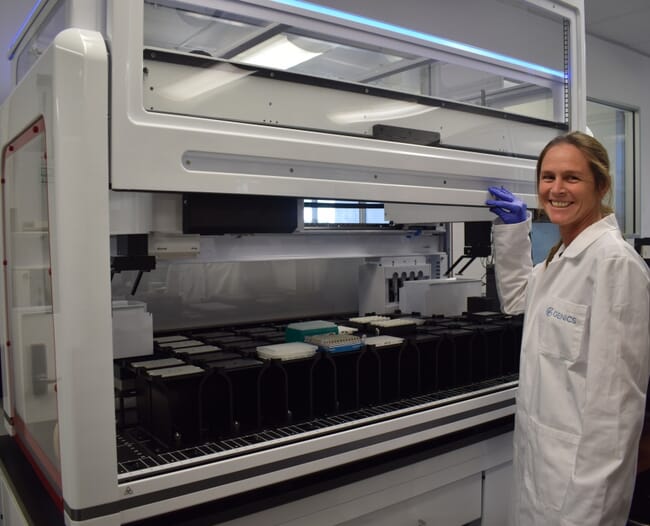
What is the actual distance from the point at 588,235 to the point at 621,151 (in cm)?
408

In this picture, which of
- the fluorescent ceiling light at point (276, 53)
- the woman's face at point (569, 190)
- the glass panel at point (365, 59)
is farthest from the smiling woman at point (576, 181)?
the fluorescent ceiling light at point (276, 53)

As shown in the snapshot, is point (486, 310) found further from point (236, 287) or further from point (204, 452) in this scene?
point (204, 452)

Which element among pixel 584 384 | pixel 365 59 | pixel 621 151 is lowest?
pixel 584 384

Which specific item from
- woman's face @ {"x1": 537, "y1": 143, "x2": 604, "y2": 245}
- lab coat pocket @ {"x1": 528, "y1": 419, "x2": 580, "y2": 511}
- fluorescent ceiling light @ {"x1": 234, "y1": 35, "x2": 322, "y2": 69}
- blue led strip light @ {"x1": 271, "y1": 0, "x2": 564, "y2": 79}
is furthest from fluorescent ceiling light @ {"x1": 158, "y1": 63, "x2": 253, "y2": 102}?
lab coat pocket @ {"x1": 528, "y1": 419, "x2": 580, "y2": 511}

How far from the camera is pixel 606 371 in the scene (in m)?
1.31

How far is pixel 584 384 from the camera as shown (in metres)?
1.38

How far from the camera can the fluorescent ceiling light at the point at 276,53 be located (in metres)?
1.67

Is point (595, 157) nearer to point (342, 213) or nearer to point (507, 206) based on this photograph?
point (507, 206)

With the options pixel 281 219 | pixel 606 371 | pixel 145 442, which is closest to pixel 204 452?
pixel 145 442

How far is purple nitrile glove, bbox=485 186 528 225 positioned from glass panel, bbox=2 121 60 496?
4.33 feet

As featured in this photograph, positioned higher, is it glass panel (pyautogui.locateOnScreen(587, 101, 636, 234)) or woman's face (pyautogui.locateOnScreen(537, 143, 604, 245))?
glass panel (pyautogui.locateOnScreen(587, 101, 636, 234))

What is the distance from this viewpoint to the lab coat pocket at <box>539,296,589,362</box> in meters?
1.40

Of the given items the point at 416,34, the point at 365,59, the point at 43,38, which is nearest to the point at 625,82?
the point at 365,59

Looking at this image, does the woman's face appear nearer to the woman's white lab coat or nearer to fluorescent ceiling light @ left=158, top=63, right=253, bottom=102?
the woman's white lab coat
